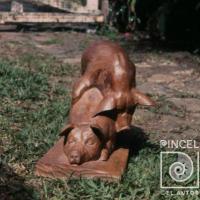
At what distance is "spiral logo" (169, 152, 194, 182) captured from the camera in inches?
158

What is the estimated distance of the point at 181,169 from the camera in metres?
4.15

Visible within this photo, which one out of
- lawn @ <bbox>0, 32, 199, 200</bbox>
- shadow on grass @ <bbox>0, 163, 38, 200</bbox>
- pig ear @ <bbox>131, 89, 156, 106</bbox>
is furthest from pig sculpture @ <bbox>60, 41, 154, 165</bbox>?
shadow on grass @ <bbox>0, 163, 38, 200</bbox>

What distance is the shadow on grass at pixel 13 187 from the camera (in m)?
3.71

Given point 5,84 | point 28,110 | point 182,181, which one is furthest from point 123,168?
point 5,84

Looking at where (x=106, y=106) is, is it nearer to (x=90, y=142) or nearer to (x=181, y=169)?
(x=90, y=142)

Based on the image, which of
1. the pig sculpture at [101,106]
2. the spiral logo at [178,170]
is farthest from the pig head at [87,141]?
the spiral logo at [178,170]

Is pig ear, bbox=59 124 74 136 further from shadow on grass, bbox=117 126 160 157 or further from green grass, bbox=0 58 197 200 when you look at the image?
shadow on grass, bbox=117 126 160 157

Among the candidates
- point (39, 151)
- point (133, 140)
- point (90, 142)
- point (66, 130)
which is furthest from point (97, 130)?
point (133, 140)

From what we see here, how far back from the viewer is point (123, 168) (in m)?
3.96

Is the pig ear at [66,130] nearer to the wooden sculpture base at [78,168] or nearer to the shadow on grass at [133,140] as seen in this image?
the wooden sculpture base at [78,168]

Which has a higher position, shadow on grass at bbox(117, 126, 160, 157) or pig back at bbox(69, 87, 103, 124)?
pig back at bbox(69, 87, 103, 124)

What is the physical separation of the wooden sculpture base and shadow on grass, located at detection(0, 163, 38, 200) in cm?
15

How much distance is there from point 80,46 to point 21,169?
4.88m

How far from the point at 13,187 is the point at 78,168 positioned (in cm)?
42
